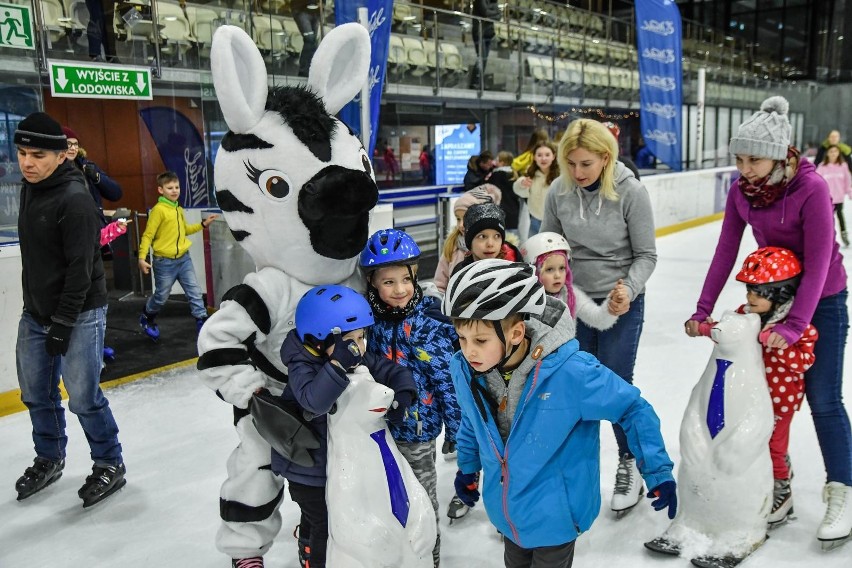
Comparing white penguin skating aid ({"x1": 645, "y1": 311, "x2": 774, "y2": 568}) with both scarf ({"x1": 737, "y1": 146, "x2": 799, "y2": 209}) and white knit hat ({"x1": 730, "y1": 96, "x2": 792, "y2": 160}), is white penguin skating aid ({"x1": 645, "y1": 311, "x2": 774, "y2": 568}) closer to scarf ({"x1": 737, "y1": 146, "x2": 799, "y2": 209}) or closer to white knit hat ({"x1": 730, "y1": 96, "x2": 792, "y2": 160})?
scarf ({"x1": 737, "y1": 146, "x2": 799, "y2": 209})

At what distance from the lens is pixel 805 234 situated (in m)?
2.08

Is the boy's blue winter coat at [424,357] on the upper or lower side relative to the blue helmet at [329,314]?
lower

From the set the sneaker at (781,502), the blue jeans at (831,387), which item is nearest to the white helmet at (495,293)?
the blue jeans at (831,387)

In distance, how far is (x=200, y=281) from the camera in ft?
20.3

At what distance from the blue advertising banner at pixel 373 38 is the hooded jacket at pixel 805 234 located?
7.92 ft

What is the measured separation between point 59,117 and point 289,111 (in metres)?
6.91

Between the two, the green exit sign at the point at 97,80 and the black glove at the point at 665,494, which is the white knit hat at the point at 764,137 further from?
the green exit sign at the point at 97,80

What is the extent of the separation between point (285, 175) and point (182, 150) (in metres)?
5.77

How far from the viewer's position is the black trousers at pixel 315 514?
74.5 inches

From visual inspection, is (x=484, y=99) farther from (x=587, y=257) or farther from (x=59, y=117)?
(x=587, y=257)

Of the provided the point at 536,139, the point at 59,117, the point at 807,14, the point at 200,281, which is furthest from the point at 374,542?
the point at 807,14

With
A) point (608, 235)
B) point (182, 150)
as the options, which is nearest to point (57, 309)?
point (608, 235)

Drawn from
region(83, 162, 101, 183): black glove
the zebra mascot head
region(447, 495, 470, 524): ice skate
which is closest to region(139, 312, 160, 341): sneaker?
region(83, 162, 101, 183): black glove

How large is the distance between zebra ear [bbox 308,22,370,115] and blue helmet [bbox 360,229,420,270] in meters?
0.40
